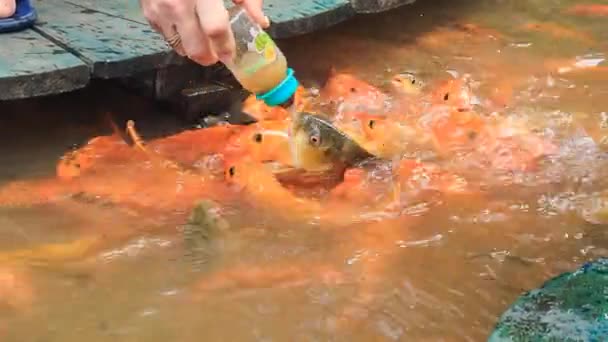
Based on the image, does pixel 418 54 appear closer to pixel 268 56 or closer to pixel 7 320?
pixel 268 56

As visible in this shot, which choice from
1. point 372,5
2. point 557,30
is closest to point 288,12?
point 372,5

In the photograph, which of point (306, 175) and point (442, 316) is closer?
point (442, 316)

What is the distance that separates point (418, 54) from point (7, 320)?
2.96 m

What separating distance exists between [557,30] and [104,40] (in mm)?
2879

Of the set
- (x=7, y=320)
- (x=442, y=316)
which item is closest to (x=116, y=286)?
(x=7, y=320)

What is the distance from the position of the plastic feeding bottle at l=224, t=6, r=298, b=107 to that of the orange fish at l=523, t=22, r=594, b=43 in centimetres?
314

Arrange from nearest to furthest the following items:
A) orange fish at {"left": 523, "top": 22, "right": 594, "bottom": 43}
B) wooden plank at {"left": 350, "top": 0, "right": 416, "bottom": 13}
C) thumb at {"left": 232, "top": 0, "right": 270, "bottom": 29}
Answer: thumb at {"left": 232, "top": 0, "right": 270, "bottom": 29}
wooden plank at {"left": 350, "top": 0, "right": 416, "bottom": 13}
orange fish at {"left": 523, "top": 22, "right": 594, "bottom": 43}

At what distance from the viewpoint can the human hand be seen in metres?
1.84

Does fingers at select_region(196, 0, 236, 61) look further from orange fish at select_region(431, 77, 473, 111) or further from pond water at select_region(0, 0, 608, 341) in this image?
orange fish at select_region(431, 77, 473, 111)

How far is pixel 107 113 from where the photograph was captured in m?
3.89

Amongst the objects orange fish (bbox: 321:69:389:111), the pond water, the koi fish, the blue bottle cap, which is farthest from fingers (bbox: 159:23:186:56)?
orange fish (bbox: 321:69:389:111)

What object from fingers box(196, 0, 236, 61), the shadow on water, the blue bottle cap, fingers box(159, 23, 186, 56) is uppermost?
fingers box(196, 0, 236, 61)

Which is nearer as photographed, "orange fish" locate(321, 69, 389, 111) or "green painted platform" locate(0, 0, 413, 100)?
"green painted platform" locate(0, 0, 413, 100)

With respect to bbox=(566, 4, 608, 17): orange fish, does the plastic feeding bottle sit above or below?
above
